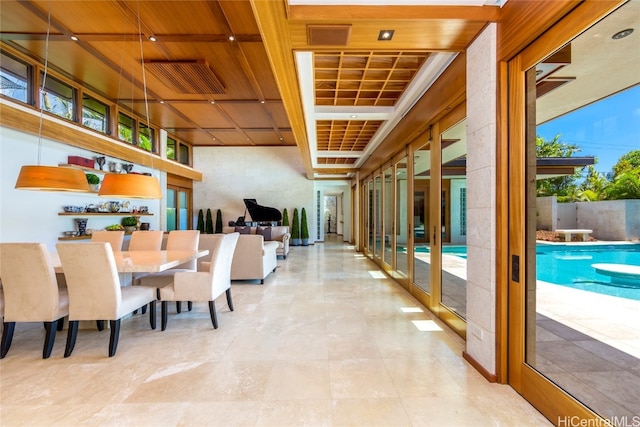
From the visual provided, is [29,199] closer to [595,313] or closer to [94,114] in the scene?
[94,114]

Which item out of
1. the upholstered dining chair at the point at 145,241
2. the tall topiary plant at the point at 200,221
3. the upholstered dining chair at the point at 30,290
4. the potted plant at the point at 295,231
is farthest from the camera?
the potted plant at the point at 295,231

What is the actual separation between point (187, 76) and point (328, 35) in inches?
160

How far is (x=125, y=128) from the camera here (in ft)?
26.0

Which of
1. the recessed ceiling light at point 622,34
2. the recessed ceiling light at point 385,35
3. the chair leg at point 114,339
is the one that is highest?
the recessed ceiling light at point 385,35

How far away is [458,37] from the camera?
7.91ft

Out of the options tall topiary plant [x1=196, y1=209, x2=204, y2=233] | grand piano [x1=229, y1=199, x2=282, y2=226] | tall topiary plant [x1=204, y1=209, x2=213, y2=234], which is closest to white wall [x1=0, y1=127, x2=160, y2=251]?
grand piano [x1=229, y1=199, x2=282, y2=226]

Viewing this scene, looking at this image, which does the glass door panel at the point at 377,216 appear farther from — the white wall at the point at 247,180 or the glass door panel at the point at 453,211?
the white wall at the point at 247,180

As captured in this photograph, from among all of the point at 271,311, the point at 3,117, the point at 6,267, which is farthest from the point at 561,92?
the point at 3,117

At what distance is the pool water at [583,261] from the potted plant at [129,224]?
8603 millimetres

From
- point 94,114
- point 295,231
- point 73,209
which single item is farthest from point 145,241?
point 295,231

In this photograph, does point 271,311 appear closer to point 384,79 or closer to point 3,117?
point 384,79

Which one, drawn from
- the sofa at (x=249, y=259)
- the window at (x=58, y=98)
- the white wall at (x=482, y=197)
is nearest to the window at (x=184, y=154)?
the window at (x=58, y=98)

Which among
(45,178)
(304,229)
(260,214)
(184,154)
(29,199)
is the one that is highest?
(184,154)

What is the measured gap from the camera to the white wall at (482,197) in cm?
224
